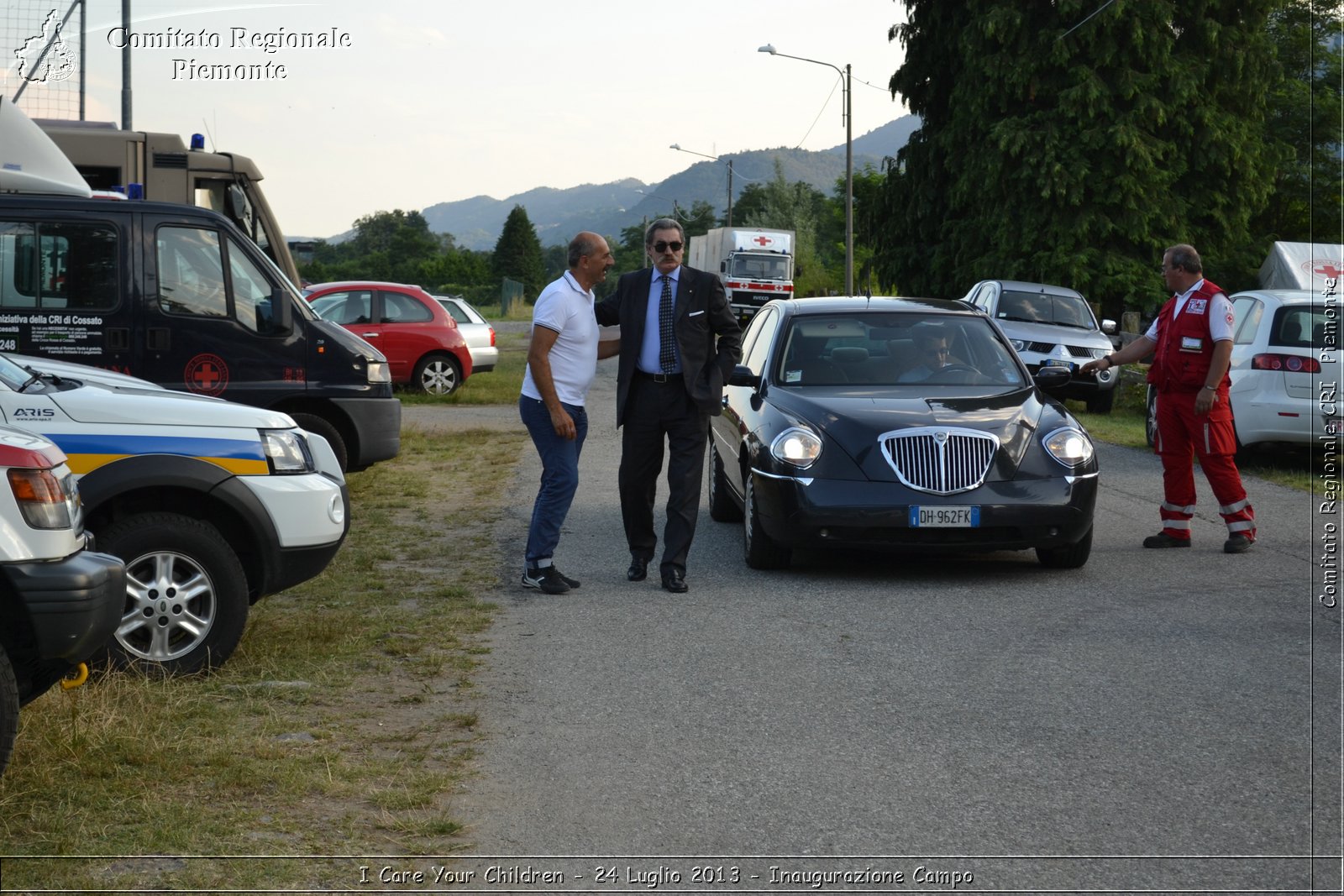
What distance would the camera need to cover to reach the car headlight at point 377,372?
37.3ft

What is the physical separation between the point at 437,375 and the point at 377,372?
37.4 ft

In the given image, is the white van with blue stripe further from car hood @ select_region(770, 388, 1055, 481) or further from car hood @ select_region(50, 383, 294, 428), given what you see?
car hood @ select_region(770, 388, 1055, 481)

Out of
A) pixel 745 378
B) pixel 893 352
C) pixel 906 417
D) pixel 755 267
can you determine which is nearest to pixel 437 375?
pixel 745 378

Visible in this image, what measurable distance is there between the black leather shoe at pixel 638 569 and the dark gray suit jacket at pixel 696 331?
98cm

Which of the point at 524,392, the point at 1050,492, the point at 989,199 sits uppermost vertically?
the point at 989,199

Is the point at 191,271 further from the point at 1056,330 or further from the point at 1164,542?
the point at 1056,330

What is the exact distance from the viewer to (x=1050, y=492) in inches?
326

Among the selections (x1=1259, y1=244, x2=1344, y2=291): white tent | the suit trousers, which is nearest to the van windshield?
the suit trousers

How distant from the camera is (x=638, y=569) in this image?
8508 millimetres

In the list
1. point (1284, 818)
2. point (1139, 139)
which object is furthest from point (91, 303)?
point (1139, 139)

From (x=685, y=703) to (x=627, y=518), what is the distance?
285cm

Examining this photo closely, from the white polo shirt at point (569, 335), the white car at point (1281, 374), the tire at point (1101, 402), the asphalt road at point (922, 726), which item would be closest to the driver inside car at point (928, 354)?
the asphalt road at point (922, 726)

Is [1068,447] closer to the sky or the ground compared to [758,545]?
closer to the sky

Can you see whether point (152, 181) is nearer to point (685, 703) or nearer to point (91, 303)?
point (91, 303)
